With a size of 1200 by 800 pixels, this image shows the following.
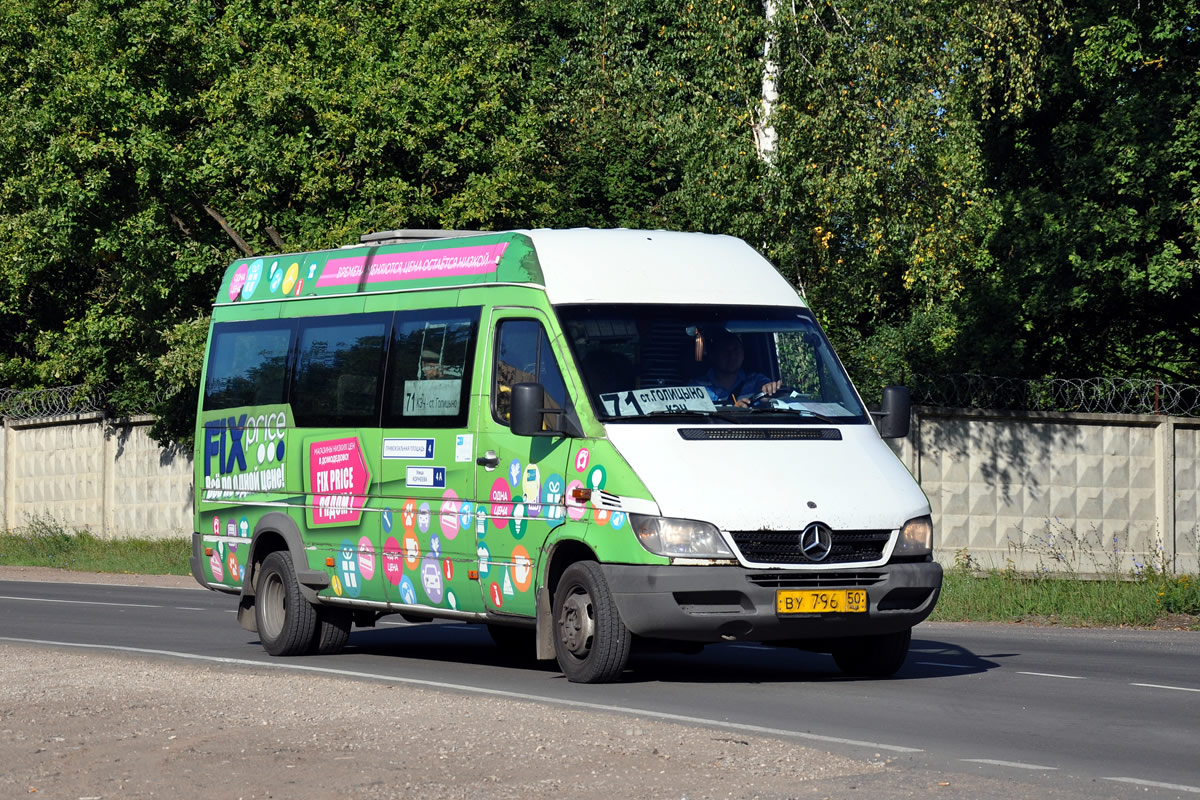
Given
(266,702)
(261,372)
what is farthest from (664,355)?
(261,372)

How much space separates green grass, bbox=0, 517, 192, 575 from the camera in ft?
99.9

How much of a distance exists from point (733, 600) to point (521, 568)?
1.74 meters

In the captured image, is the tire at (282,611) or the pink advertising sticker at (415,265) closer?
the pink advertising sticker at (415,265)

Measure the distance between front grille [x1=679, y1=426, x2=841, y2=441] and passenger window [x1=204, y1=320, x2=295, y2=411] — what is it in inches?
184

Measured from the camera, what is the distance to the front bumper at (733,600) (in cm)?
1139

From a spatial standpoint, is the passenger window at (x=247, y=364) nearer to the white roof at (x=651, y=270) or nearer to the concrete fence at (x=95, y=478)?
the white roof at (x=651, y=270)

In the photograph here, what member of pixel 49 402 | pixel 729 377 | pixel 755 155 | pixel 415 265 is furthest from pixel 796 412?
pixel 49 402

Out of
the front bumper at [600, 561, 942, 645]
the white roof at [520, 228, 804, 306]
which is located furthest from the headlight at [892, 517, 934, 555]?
the white roof at [520, 228, 804, 306]

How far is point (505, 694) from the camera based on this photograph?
11.7 metres

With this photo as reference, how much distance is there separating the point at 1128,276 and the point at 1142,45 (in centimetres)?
326

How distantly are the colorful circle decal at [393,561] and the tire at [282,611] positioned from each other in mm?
1163

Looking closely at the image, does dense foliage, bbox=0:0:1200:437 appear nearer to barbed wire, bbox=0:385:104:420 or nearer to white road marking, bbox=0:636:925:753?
barbed wire, bbox=0:385:104:420

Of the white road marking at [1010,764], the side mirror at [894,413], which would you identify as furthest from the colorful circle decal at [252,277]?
the white road marking at [1010,764]

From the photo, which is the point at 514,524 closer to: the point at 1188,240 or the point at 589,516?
the point at 589,516
